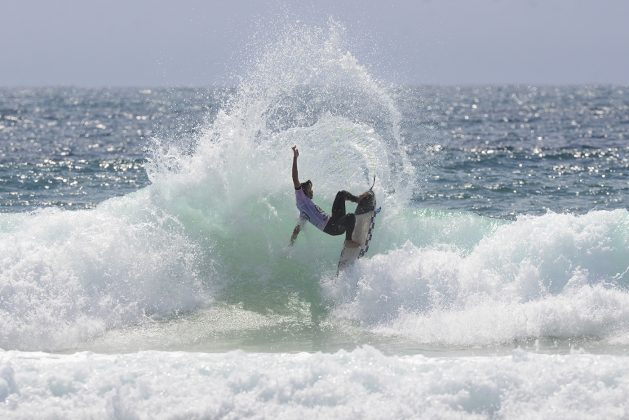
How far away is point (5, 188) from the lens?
2164cm

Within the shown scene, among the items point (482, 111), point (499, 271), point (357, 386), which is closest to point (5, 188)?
point (499, 271)

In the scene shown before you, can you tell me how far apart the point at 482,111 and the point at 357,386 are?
58053 millimetres

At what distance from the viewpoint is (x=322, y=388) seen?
8.52 meters

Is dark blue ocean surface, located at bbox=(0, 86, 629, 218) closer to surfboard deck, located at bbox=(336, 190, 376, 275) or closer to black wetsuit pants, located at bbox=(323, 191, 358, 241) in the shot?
surfboard deck, located at bbox=(336, 190, 376, 275)

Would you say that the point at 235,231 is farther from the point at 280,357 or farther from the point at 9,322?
the point at 280,357

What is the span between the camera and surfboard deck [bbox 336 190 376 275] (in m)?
12.4

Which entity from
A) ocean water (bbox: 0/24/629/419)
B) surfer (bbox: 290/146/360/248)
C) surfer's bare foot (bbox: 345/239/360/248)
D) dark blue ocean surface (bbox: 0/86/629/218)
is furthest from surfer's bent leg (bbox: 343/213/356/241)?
dark blue ocean surface (bbox: 0/86/629/218)

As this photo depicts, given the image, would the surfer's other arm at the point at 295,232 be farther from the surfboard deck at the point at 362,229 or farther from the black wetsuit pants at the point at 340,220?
the surfboard deck at the point at 362,229

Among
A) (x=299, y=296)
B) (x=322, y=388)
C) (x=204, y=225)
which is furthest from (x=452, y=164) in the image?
(x=322, y=388)

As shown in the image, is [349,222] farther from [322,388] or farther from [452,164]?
[452,164]

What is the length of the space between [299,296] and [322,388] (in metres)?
4.35

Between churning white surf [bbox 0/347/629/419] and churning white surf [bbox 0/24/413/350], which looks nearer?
churning white surf [bbox 0/347/629/419]

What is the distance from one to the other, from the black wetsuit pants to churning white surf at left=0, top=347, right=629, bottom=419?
3.59 m

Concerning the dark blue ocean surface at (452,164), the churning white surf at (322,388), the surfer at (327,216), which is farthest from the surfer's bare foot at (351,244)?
the dark blue ocean surface at (452,164)
